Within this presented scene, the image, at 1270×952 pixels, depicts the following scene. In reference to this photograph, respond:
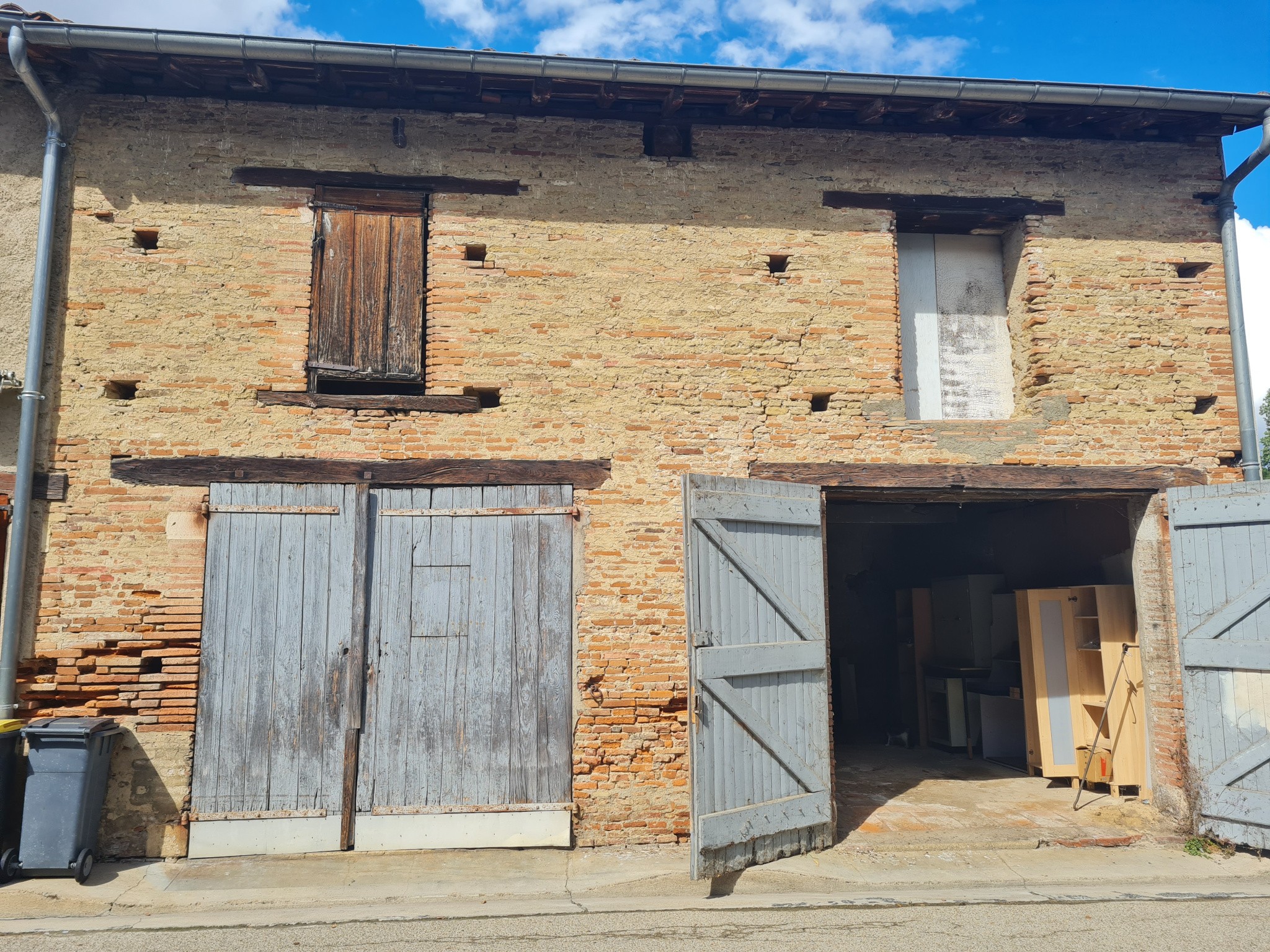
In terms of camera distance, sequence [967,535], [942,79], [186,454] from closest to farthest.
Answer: [186,454] < [942,79] < [967,535]

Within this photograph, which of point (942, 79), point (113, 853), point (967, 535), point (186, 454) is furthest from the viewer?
point (967, 535)

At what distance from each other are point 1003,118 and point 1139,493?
10.6 ft

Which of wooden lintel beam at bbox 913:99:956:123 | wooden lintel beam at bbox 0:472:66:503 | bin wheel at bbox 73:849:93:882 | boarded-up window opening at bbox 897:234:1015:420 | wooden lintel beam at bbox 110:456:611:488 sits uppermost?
wooden lintel beam at bbox 913:99:956:123

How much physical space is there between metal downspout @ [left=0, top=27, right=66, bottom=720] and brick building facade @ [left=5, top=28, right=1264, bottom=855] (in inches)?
5.6

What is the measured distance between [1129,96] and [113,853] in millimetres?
9315

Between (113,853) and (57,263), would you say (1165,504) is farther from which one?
(57,263)

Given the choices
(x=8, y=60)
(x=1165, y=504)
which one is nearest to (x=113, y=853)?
(x=8, y=60)

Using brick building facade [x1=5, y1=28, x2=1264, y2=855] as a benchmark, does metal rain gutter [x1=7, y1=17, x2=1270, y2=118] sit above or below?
above

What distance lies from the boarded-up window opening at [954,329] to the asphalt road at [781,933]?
3.79 m

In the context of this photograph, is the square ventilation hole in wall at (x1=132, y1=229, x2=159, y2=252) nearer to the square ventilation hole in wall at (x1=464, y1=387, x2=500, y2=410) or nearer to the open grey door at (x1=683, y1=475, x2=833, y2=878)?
the square ventilation hole in wall at (x1=464, y1=387, x2=500, y2=410)

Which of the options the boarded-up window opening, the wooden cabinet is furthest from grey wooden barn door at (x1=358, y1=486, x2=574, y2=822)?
the wooden cabinet

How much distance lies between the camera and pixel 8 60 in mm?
6391

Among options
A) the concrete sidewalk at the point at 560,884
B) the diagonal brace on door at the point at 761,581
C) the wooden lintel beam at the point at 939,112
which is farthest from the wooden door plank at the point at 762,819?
the wooden lintel beam at the point at 939,112

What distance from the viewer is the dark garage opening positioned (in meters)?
6.90
